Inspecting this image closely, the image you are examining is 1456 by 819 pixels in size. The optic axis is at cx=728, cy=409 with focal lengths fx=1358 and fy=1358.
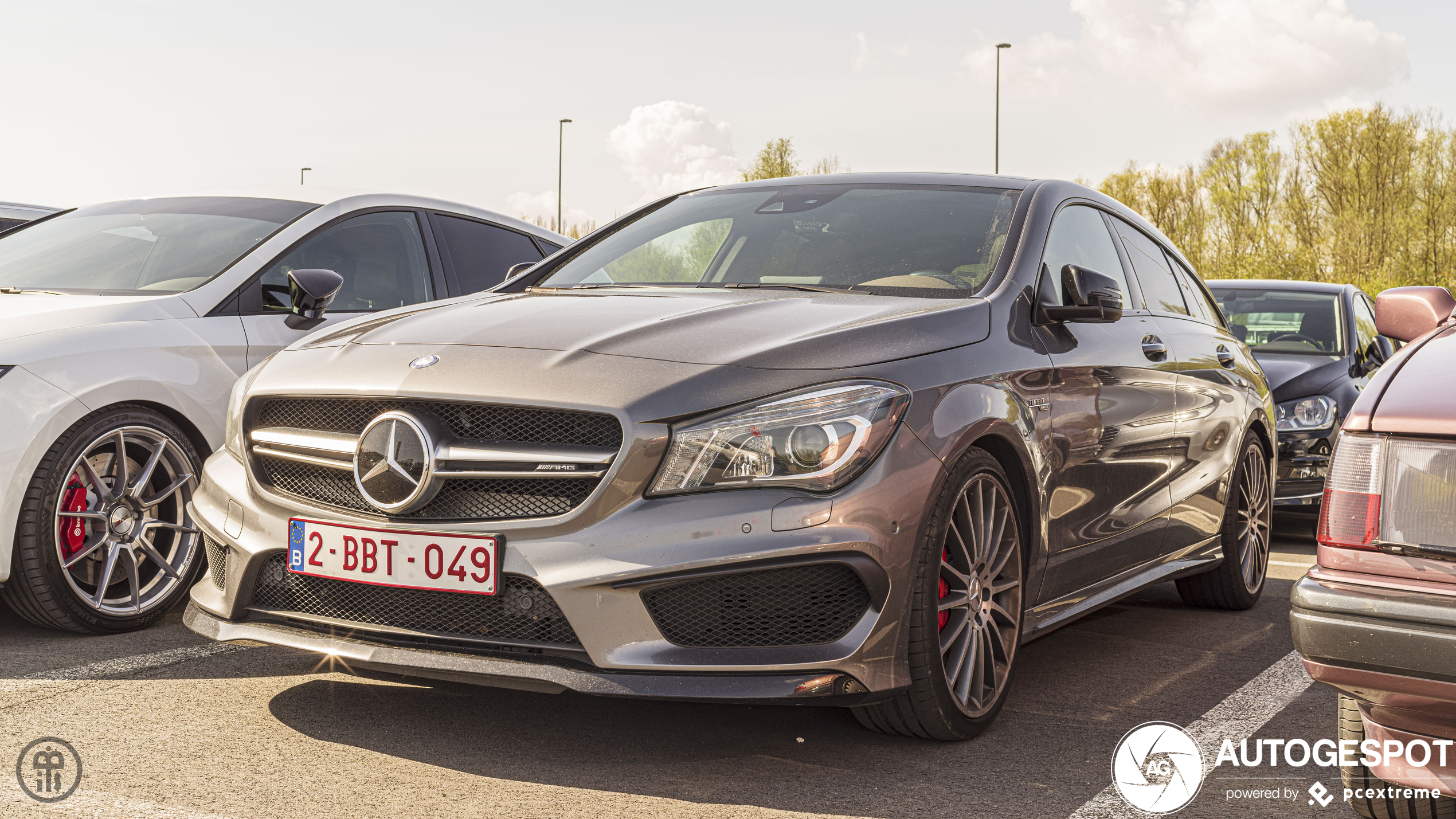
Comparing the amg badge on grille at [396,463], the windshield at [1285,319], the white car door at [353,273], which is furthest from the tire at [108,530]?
the windshield at [1285,319]

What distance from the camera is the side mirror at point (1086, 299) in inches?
162

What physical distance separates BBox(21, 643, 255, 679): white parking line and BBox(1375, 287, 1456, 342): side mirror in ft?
11.0

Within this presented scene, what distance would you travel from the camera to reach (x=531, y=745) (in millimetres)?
3492

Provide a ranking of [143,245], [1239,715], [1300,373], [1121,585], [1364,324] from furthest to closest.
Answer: [1364,324], [1300,373], [143,245], [1121,585], [1239,715]

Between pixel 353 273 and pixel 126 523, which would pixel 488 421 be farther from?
pixel 353 273

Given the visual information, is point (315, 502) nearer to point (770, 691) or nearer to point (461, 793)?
point (461, 793)

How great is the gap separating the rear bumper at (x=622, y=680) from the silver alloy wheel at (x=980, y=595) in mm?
376

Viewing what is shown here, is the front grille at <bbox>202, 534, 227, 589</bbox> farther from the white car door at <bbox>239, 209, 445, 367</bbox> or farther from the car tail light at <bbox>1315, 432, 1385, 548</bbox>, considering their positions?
the car tail light at <bbox>1315, 432, 1385, 548</bbox>

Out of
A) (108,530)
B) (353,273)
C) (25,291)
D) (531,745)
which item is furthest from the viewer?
(353,273)

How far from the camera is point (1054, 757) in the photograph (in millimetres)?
3512

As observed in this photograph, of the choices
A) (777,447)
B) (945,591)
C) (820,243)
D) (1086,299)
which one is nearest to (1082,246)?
(1086,299)

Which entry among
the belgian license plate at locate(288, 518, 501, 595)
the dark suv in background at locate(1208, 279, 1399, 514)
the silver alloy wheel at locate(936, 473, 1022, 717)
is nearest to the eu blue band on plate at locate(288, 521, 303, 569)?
the belgian license plate at locate(288, 518, 501, 595)

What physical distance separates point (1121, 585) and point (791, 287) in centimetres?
154

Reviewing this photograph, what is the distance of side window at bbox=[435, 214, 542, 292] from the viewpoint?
20.6ft
